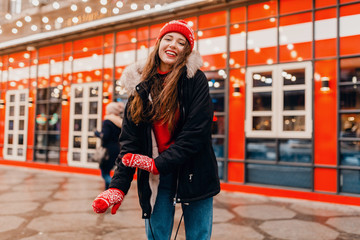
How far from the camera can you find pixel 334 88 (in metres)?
5.93

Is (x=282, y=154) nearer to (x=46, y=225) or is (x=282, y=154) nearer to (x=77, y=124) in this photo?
(x=46, y=225)

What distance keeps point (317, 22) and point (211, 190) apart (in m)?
5.48

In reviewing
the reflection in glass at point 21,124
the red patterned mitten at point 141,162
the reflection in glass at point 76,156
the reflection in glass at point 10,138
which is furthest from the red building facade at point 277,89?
the red patterned mitten at point 141,162

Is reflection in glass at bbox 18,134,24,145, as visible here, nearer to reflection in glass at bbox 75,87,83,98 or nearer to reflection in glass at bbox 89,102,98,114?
reflection in glass at bbox 75,87,83,98

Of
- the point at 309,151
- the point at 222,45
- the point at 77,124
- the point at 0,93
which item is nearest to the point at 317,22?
the point at 222,45

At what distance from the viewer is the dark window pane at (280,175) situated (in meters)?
6.17

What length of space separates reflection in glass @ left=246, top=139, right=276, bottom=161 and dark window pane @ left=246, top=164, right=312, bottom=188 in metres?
0.19

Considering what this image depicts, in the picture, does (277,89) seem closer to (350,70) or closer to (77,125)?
(350,70)

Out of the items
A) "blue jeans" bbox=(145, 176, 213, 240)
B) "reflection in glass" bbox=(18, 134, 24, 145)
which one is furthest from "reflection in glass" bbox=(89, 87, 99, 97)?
"blue jeans" bbox=(145, 176, 213, 240)

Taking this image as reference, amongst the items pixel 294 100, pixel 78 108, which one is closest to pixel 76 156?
pixel 78 108

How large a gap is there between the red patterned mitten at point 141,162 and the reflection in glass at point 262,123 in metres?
5.28

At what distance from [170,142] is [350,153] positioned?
5.10 m

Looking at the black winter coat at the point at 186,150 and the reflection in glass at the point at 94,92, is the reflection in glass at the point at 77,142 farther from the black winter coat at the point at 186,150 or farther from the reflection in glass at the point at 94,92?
the black winter coat at the point at 186,150

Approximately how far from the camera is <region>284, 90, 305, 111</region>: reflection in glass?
6234mm
